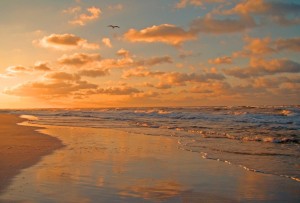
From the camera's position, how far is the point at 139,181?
847 cm

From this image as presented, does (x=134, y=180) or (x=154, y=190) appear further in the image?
(x=134, y=180)

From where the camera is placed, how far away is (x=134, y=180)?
856cm

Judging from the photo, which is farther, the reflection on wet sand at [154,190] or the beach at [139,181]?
the reflection on wet sand at [154,190]

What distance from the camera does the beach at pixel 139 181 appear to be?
7078 millimetres

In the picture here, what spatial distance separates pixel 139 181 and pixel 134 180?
0.16 meters

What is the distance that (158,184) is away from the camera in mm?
8227

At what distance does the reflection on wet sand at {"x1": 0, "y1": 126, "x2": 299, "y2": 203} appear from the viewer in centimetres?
708

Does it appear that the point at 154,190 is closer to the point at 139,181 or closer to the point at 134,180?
the point at 139,181

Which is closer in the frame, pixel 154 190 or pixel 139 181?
pixel 154 190

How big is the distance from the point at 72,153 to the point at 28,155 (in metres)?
1.66

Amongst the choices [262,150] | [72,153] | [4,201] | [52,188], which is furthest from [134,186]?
[262,150]

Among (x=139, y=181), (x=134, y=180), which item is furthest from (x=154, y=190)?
(x=134, y=180)

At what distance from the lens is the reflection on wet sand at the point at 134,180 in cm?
708

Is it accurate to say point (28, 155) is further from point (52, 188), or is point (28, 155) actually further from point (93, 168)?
point (52, 188)
